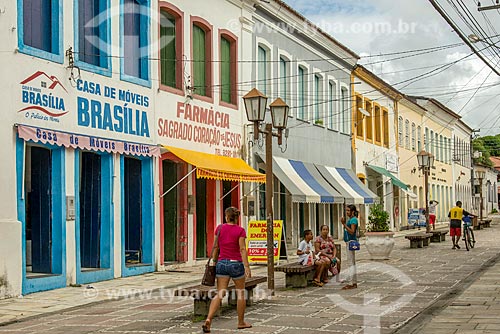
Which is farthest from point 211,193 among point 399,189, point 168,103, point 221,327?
point 399,189

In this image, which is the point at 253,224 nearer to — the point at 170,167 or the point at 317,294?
the point at 170,167

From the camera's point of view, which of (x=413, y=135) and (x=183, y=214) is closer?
(x=183, y=214)

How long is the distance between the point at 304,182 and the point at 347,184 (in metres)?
5.46

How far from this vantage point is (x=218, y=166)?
1902 centimetres

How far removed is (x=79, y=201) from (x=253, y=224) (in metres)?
5.10

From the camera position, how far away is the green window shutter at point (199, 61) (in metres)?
19.7

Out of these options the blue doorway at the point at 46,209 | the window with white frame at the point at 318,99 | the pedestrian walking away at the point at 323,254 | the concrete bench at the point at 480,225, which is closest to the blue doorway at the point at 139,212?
the blue doorway at the point at 46,209

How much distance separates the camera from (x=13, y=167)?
515 inches

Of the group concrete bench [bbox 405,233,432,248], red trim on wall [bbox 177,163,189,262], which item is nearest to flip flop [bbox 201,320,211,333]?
red trim on wall [bbox 177,163,189,262]

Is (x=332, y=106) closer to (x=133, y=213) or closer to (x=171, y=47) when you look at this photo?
(x=171, y=47)

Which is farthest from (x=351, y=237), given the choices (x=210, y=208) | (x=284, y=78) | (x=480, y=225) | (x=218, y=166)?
(x=480, y=225)

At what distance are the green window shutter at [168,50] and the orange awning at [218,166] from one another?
5.85 feet

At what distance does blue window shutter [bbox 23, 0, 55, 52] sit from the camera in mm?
13820

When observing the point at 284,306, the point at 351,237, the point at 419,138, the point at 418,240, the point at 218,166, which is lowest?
the point at 284,306
